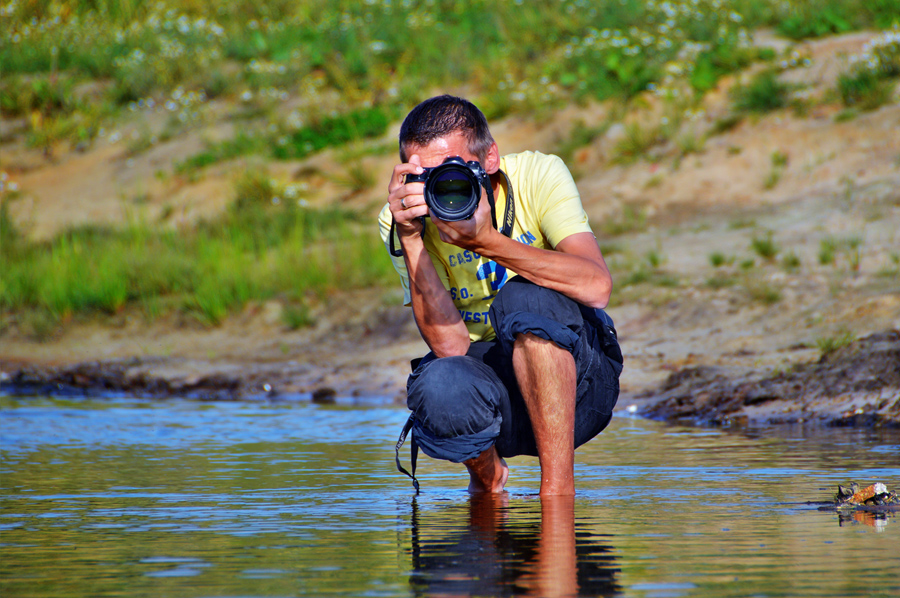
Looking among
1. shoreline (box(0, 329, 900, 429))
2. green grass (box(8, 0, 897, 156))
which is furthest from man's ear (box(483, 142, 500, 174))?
green grass (box(8, 0, 897, 156))

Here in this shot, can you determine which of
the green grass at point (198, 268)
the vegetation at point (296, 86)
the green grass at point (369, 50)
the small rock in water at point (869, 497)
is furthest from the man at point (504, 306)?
the green grass at point (369, 50)

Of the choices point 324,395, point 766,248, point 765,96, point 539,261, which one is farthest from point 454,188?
point 765,96

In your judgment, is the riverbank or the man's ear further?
the riverbank

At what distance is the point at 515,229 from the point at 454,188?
342 mm

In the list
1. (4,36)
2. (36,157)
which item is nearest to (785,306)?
(36,157)

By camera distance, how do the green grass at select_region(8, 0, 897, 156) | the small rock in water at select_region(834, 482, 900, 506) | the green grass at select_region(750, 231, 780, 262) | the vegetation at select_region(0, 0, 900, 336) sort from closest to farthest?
the small rock in water at select_region(834, 482, 900, 506)
the green grass at select_region(750, 231, 780, 262)
the vegetation at select_region(0, 0, 900, 336)
the green grass at select_region(8, 0, 897, 156)

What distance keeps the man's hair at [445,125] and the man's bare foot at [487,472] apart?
2.61ft

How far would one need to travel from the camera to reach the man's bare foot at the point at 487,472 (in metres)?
2.91

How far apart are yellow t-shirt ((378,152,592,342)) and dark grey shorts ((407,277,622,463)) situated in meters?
0.14

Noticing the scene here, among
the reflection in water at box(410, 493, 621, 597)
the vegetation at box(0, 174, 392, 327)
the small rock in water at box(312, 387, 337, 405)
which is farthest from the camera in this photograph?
the vegetation at box(0, 174, 392, 327)

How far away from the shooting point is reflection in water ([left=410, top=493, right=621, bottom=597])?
6.02 feet

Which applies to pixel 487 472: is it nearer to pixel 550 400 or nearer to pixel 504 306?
pixel 550 400

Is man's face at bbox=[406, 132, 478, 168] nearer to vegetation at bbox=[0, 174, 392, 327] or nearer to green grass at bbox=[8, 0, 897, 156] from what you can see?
vegetation at bbox=[0, 174, 392, 327]

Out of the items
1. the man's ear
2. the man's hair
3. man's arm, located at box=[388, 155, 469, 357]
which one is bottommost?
man's arm, located at box=[388, 155, 469, 357]
